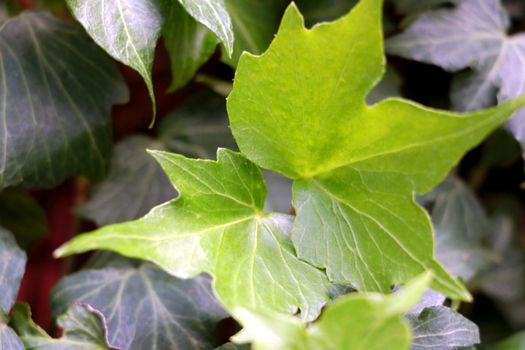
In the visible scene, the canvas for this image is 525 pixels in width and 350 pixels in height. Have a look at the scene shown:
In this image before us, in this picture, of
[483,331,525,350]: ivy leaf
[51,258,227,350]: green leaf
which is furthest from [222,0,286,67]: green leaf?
[483,331,525,350]: ivy leaf

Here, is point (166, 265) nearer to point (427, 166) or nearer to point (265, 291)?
point (265, 291)

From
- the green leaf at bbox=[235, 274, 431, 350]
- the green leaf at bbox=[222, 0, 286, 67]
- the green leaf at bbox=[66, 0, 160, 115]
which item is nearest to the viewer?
the green leaf at bbox=[235, 274, 431, 350]

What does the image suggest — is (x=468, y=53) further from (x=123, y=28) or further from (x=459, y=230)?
(x=123, y=28)

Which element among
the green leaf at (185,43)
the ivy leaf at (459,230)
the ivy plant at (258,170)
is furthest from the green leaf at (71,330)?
the ivy leaf at (459,230)

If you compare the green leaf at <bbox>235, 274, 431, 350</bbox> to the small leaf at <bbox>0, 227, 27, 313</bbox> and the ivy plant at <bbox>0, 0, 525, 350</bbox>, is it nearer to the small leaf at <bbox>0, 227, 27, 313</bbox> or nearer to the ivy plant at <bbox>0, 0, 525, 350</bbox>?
the ivy plant at <bbox>0, 0, 525, 350</bbox>

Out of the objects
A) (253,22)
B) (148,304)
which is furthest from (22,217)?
(253,22)

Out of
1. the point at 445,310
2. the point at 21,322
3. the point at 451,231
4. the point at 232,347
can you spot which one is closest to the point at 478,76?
the point at 451,231

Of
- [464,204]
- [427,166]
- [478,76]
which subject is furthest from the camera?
[464,204]
